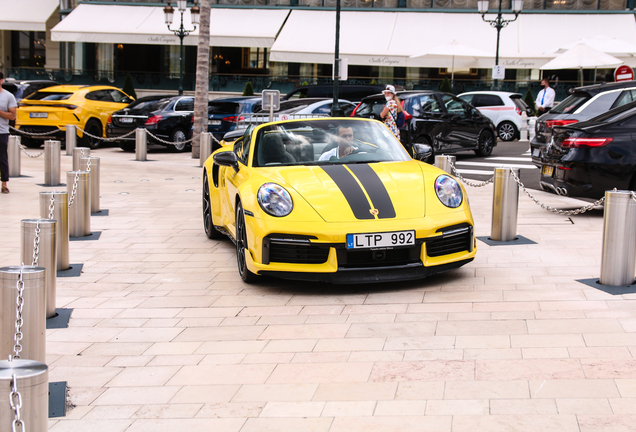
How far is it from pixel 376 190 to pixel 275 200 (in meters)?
0.80

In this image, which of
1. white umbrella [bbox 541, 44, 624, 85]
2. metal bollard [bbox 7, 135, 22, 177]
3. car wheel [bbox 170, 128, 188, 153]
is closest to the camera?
metal bollard [bbox 7, 135, 22, 177]

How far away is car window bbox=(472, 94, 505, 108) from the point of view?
21.7 meters

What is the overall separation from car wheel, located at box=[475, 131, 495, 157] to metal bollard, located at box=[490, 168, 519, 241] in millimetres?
10186

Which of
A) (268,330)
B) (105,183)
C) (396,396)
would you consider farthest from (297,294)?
(105,183)

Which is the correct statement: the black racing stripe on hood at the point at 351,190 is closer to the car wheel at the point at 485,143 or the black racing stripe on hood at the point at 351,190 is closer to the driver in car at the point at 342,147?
the driver in car at the point at 342,147

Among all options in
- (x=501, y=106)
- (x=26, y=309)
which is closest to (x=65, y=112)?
(x=501, y=106)

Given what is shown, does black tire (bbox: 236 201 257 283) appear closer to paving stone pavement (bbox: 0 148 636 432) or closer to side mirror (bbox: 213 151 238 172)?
paving stone pavement (bbox: 0 148 636 432)

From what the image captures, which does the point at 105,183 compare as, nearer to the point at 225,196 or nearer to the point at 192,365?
the point at 225,196

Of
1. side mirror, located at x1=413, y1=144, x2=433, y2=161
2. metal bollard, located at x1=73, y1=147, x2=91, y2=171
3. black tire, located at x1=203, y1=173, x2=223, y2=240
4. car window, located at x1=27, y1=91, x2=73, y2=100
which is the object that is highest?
car window, located at x1=27, y1=91, x2=73, y2=100

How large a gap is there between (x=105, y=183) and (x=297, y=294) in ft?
27.2

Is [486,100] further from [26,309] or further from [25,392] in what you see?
[25,392]

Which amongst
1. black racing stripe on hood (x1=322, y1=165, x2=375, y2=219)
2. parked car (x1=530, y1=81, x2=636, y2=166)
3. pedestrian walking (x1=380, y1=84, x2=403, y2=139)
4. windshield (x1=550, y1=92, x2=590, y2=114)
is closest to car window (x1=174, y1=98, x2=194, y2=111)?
pedestrian walking (x1=380, y1=84, x2=403, y2=139)

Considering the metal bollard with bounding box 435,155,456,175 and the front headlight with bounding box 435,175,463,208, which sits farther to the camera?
the metal bollard with bounding box 435,155,456,175

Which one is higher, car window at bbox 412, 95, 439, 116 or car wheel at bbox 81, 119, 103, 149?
car window at bbox 412, 95, 439, 116
